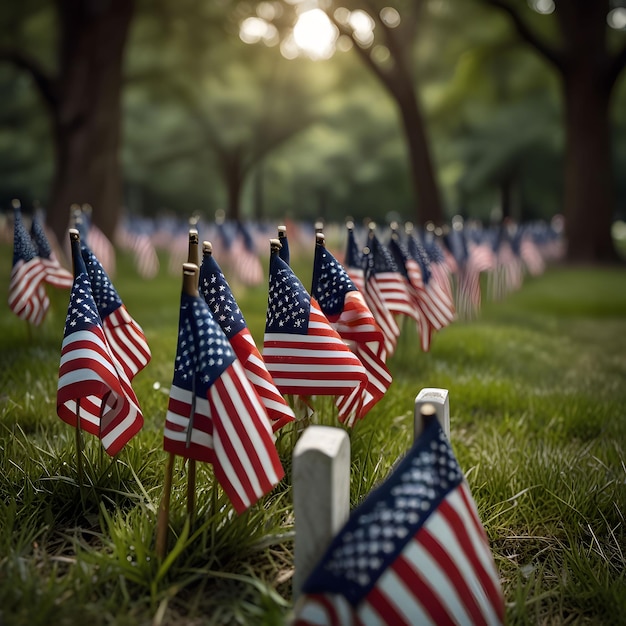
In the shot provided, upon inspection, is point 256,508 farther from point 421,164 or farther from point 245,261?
point 421,164

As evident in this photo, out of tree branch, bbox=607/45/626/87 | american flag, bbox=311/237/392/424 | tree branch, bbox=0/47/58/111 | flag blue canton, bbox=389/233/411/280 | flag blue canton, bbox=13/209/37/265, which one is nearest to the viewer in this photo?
american flag, bbox=311/237/392/424

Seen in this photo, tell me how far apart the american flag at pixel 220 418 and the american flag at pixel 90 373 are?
582 millimetres

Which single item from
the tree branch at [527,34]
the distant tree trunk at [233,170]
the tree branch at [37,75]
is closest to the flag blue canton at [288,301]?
the tree branch at [37,75]

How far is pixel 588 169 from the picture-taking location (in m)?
22.1

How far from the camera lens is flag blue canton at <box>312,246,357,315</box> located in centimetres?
388

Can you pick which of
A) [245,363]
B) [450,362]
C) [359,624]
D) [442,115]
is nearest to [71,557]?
[245,363]

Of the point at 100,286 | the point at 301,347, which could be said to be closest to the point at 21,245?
the point at 100,286

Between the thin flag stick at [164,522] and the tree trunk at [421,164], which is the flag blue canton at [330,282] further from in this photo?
the tree trunk at [421,164]

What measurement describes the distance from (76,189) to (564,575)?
1665 centimetres

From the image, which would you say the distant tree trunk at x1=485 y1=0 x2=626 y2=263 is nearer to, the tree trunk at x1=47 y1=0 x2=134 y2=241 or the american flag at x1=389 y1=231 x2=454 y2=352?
the tree trunk at x1=47 y1=0 x2=134 y2=241

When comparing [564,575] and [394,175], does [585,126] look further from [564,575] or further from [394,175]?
[394,175]

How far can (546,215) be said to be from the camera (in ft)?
158

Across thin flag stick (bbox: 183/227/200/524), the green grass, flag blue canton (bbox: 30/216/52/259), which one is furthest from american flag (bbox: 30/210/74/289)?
thin flag stick (bbox: 183/227/200/524)

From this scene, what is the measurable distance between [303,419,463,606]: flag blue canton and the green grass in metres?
0.38
